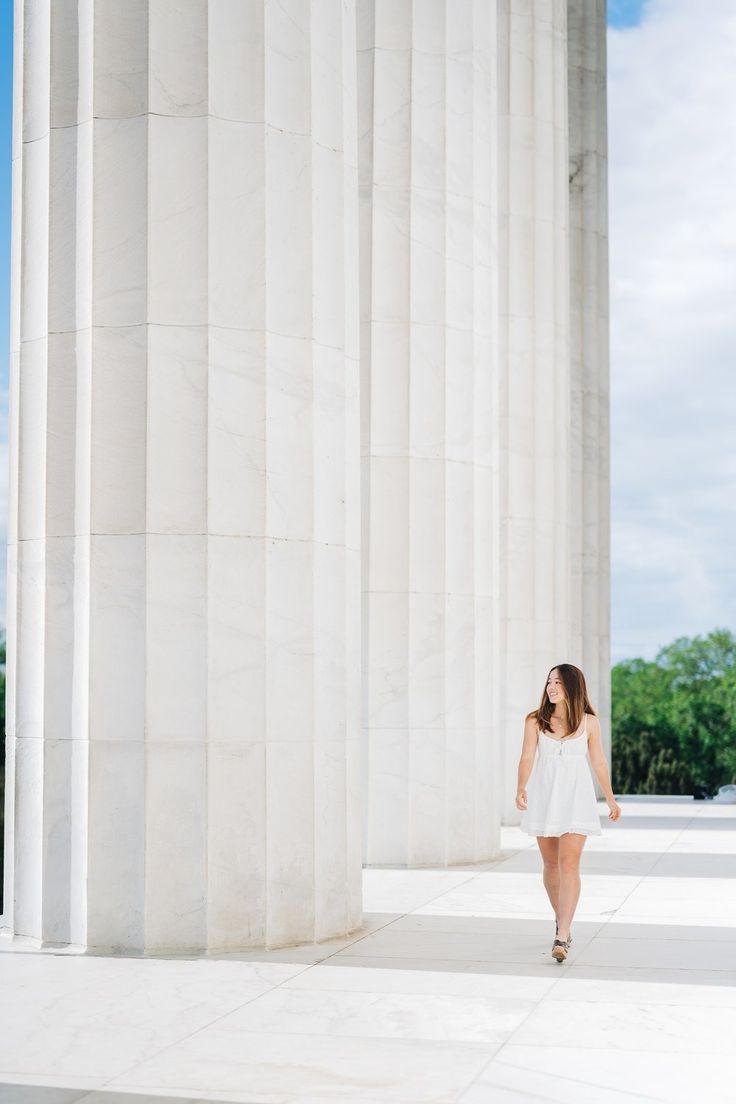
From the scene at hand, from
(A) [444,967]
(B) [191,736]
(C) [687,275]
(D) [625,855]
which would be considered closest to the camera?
(A) [444,967]

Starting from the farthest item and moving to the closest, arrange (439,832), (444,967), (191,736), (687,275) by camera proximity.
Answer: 1. (687,275)
2. (439,832)
3. (191,736)
4. (444,967)

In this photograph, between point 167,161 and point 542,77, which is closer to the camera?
point 167,161

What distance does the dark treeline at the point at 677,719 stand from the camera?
2832 inches

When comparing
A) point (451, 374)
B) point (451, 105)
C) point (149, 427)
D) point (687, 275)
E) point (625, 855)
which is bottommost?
point (625, 855)

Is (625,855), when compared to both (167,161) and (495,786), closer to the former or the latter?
(495,786)

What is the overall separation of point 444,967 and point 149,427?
713 centimetres

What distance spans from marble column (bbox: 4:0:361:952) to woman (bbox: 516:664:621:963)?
285 cm

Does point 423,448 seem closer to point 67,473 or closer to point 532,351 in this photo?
point 67,473

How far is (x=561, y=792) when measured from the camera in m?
18.1

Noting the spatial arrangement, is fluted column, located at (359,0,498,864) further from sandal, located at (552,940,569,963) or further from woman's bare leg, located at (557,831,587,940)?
sandal, located at (552,940,569,963)

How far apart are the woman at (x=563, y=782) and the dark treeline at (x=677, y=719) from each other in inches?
1484

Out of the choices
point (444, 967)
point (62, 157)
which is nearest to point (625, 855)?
point (444, 967)

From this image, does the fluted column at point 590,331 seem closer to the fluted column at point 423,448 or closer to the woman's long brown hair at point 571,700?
the fluted column at point 423,448

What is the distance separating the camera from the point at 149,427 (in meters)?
19.0
